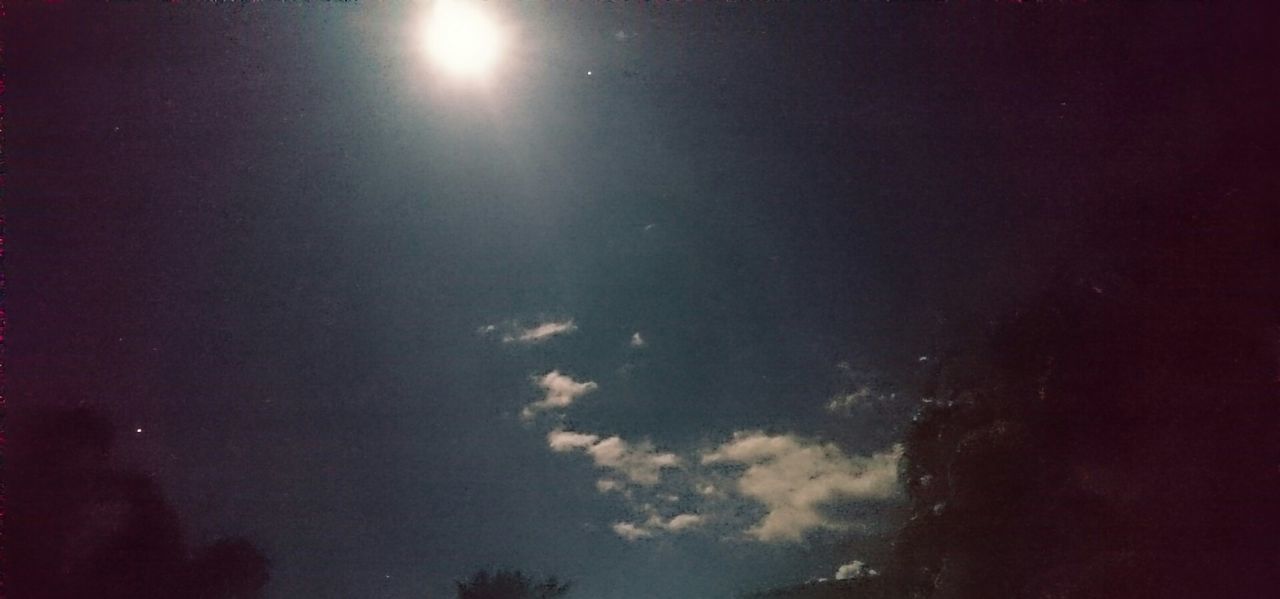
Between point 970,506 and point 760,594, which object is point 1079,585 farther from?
point 760,594

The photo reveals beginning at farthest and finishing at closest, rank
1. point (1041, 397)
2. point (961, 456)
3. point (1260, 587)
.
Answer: point (961, 456)
point (1041, 397)
point (1260, 587)

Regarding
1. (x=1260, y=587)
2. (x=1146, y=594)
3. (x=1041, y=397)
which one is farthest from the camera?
(x=1041, y=397)

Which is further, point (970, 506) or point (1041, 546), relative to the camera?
point (970, 506)

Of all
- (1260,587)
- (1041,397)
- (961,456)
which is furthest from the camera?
(961,456)

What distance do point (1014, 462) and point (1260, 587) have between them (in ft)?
10.5

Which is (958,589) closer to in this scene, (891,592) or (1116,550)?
(891,592)

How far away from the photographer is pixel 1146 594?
9578 millimetres

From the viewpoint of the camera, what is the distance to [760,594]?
10664mm

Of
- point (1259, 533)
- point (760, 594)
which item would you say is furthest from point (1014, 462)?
point (760, 594)

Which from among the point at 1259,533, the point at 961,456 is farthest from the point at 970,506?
the point at 1259,533

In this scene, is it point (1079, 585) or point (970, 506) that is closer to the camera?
point (1079, 585)

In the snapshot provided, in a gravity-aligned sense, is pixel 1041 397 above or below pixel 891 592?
above

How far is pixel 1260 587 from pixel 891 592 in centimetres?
498

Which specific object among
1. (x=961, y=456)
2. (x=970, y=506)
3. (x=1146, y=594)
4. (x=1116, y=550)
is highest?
(x=961, y=456)
